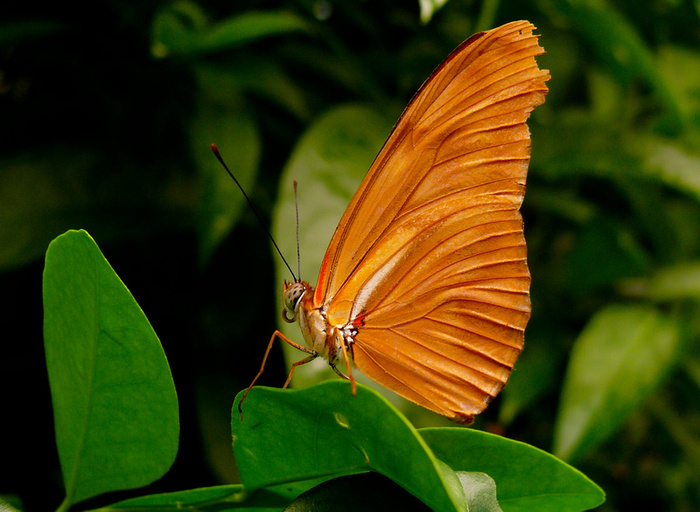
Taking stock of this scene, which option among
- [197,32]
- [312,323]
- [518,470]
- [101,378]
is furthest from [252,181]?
[518,470]

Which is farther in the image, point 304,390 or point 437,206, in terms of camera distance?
point 437,206

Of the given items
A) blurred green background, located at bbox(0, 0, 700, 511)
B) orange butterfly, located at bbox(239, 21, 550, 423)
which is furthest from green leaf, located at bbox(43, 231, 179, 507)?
blurred green background, located at bbox(0, 0, 700, 511)

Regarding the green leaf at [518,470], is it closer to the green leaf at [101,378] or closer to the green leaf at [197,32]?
the green leaf at [101,378]

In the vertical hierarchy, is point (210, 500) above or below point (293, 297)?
below

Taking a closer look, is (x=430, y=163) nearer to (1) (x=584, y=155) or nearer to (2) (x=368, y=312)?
(2) (x=368, y=312)

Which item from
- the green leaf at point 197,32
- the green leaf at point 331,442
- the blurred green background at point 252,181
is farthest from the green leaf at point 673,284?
the green leaf at point 331,442

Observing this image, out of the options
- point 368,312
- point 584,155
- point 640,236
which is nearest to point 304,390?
point 368,312

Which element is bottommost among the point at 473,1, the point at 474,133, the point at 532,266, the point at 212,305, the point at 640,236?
the point at 212,305

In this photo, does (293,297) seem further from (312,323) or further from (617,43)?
(617,43)
